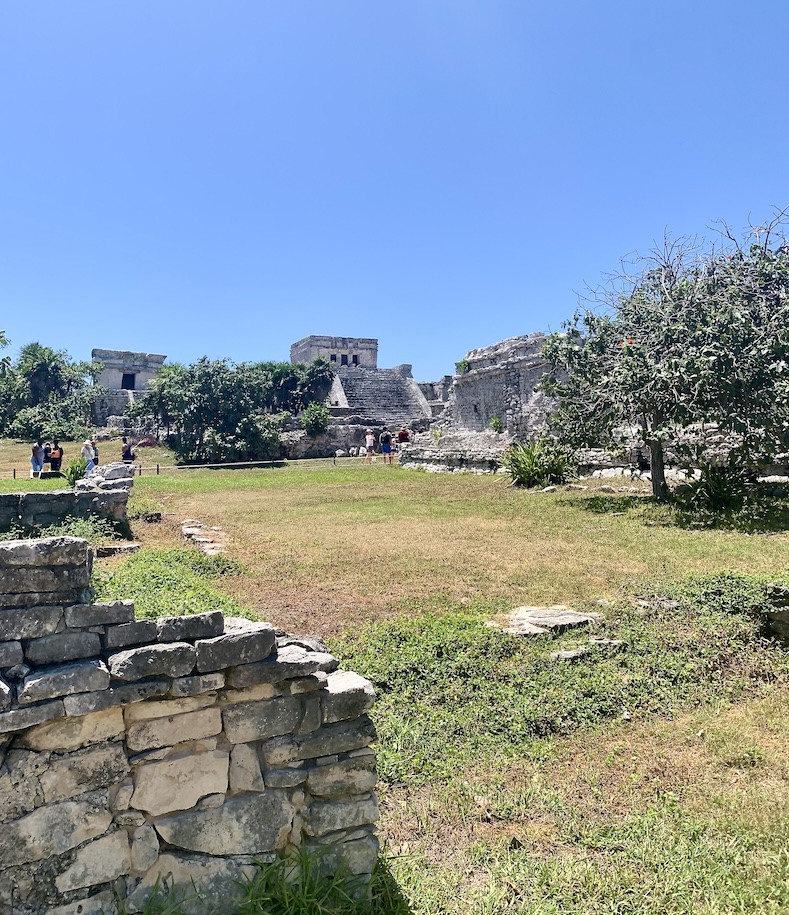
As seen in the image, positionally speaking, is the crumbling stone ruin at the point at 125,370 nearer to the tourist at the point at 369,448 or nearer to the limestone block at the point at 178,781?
the tourist at the point at 369,448

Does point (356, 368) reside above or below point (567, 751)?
above

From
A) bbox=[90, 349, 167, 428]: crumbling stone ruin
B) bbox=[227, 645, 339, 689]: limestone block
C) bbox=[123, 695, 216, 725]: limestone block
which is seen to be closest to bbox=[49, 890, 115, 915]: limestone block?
bbox=[123, 695, 216, 725]: limestone block

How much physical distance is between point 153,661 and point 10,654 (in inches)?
20.7

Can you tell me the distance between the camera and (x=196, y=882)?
8.52 feet

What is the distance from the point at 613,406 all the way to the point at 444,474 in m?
8.77

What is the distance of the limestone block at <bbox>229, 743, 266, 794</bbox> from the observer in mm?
2688

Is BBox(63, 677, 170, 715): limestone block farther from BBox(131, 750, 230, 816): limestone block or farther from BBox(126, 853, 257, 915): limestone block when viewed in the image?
BBox(126, 853, 257, 915): limestone block

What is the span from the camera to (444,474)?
66.4ft

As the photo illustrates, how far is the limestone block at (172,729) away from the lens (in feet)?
8.39

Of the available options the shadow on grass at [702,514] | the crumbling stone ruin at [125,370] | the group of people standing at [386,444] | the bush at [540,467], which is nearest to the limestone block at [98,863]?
the shadow on grass at [702,514]

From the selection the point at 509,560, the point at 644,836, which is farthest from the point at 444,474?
the point at 644,836

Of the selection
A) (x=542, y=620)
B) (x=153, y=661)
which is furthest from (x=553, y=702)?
(x=153, y=661)

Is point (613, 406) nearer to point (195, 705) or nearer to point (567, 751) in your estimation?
point (567, 751)

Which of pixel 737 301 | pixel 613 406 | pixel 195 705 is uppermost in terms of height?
pixel 737 301
